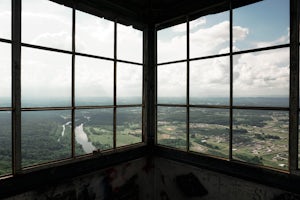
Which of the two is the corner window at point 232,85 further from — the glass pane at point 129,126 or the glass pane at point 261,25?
the glass pane at point 129,126

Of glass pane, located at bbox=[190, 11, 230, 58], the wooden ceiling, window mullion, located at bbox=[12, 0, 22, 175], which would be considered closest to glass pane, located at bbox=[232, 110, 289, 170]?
glass pane, located at bbox=[190, 11, 230, 58]

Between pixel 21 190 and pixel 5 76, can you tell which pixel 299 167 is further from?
pixel 5 76

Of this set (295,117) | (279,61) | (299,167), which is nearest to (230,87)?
(279,61)

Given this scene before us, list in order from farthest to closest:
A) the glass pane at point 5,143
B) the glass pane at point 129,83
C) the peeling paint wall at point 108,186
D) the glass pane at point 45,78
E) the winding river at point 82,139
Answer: the glass pane at point 129,83 < the winding river at point 82,139 < the peeling paint wall at point 108,186 < the glass pane at point 45,78 < the glass pane at point 5,143

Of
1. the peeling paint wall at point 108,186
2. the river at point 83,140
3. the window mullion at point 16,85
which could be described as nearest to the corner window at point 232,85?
the peeling paint wall at point 108,186

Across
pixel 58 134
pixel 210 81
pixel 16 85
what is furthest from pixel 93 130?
pixel 210 81

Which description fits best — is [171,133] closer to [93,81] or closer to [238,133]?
[238,133]

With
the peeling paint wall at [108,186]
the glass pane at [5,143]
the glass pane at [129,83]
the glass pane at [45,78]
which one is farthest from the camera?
the glass pane at [129,83]
